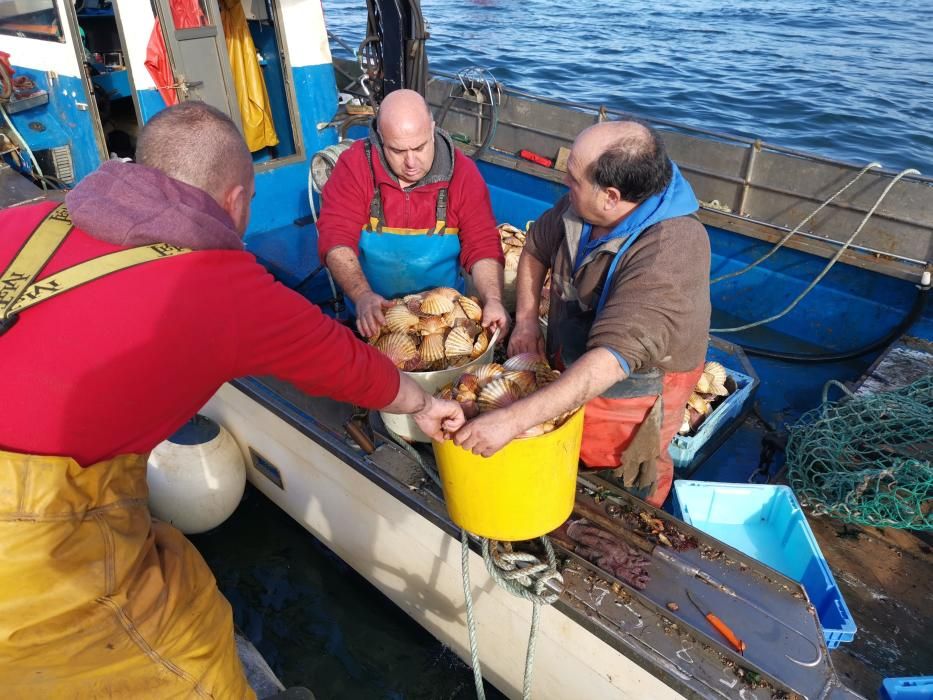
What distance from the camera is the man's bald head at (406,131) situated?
9.62ft

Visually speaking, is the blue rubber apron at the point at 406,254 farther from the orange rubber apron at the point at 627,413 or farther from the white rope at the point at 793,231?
the white rope at the point at 793,231

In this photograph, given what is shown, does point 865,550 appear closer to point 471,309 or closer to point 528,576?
point 528,576

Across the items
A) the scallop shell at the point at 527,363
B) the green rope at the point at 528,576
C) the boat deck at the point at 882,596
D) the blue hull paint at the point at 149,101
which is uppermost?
the blue hull paint at the point at 149,101

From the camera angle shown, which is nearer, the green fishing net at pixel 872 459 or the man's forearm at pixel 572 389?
the man's forearm at pixel 572 389

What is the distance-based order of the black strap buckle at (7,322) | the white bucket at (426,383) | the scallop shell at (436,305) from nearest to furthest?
the black strap buckle at (7,322) < the white bucket at (426,383) < the scallop shell at (436,305)

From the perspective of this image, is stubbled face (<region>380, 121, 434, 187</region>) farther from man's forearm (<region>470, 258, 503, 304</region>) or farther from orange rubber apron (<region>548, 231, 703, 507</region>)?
orange rubber apron (<region>548, 231, 703, 507</region>)

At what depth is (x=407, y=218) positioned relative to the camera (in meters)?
3.28

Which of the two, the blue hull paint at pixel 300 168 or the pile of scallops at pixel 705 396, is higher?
the blue hull paint at pixel 300 168

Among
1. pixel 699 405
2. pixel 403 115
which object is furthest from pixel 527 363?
pixel 699 405

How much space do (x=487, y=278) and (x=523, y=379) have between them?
1.13 m

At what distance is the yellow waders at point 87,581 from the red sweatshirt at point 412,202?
70.9 inches

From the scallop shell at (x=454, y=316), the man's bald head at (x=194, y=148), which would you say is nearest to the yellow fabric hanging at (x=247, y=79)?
the scallop shell at (x=454, y=316)

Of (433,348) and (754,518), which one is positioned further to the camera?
(754,518)

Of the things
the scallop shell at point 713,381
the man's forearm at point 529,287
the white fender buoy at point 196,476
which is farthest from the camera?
the scallop shell at point 713,381
